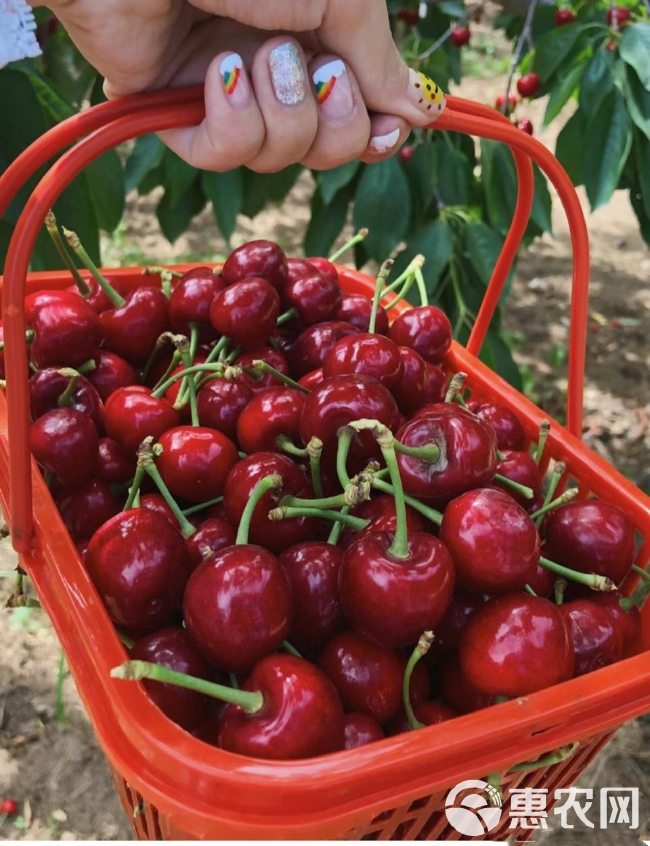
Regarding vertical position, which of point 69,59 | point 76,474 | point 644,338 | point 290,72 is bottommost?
point 644,338

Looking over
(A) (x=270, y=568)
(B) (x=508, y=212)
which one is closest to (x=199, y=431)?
(A) (x=270, y=568)

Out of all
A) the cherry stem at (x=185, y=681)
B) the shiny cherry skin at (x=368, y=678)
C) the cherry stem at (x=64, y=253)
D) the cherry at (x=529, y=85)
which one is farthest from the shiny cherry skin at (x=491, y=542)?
the cherry at (x=529, y=85)

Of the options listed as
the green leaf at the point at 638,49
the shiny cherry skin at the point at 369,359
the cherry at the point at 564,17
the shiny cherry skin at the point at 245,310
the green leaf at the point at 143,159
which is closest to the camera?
the shiny cherry skin at the point at 369,359

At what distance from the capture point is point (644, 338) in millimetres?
3381

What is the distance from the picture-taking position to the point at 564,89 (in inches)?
69.6

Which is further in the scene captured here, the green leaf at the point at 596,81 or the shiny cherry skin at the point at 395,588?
the green leaf at the point at 596,81

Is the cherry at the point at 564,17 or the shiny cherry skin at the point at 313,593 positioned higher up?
the cherry at the point at 564,17

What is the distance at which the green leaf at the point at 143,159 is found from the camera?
1.87 metres

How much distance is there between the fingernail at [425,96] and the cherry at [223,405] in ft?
1.48

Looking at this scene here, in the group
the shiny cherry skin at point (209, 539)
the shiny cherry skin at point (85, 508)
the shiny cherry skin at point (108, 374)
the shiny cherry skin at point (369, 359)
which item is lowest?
the shiny cherry skin at point (85, 508)

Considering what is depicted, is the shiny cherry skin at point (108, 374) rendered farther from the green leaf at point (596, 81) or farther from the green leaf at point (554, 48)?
the green leaf at point (554, 48)

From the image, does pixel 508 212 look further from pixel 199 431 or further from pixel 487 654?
pixel 487 654

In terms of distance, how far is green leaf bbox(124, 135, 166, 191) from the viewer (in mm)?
1869

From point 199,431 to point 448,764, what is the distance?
1.71ft
